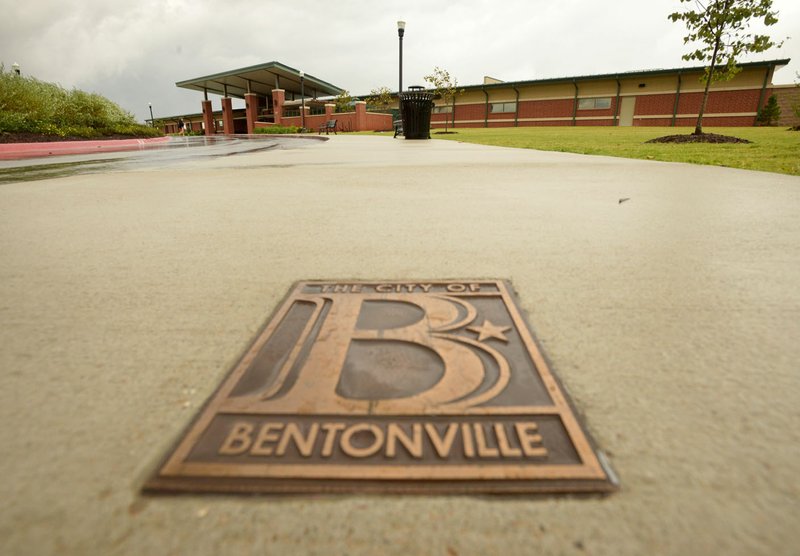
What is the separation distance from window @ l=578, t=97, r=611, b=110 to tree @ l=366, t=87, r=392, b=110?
16853 millimetres

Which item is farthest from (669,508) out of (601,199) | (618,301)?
(601,199)

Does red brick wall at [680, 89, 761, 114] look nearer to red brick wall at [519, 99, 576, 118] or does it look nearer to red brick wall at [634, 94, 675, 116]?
red brick wall at [634, 94, 675, 116]

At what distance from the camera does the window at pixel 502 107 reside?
40719mm

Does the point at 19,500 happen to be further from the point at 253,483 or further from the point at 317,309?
the point at 317,309

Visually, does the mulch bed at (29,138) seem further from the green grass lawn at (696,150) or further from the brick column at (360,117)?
the brick column at (360,117)

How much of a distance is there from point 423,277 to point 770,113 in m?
40.0

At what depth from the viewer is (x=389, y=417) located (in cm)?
93

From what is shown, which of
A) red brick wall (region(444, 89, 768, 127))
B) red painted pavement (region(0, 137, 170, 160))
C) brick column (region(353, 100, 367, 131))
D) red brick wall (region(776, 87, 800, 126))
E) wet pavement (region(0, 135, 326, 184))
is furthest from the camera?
brick column (region(353, 100, 367, 131))

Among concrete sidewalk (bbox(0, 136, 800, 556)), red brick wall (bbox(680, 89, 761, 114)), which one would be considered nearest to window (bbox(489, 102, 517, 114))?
red brick wall (bbox(680, 89, 761, 114))

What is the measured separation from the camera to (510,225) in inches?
99.8

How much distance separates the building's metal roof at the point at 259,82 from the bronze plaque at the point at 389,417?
143 feet

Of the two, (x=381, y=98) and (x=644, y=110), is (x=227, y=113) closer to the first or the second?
(x=381, y=98)

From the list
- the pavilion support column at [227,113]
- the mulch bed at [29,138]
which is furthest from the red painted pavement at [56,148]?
the pavilion support column at [227,113]

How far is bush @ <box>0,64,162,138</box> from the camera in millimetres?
11977
